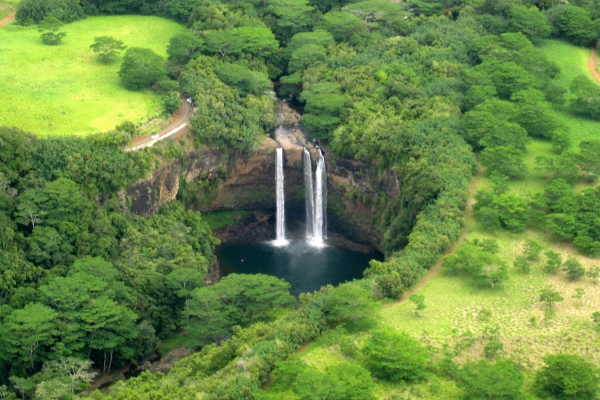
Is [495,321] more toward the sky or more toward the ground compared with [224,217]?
more toward the sky

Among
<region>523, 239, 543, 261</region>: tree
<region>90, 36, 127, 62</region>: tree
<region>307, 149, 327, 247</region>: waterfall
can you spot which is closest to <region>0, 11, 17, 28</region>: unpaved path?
<region>90, 36, 127, 62</region>: tree

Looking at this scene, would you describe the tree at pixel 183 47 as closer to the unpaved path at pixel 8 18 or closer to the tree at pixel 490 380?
the unpaved path at pixel 8 18

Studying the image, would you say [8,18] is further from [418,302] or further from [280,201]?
[418,302]

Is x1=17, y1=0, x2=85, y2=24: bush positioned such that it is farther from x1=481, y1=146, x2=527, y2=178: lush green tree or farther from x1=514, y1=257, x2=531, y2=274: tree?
x1=514, y1=257, x2=531, y2=274: tree

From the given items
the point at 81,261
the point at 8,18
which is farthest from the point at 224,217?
the point at 8,18

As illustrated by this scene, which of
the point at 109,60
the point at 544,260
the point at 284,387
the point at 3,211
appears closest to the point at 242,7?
Result: the point at 109,60

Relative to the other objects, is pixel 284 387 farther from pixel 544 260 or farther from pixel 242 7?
pixel 242 7

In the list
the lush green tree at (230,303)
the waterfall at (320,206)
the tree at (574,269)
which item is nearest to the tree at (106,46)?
the waterfall at (320,206)
